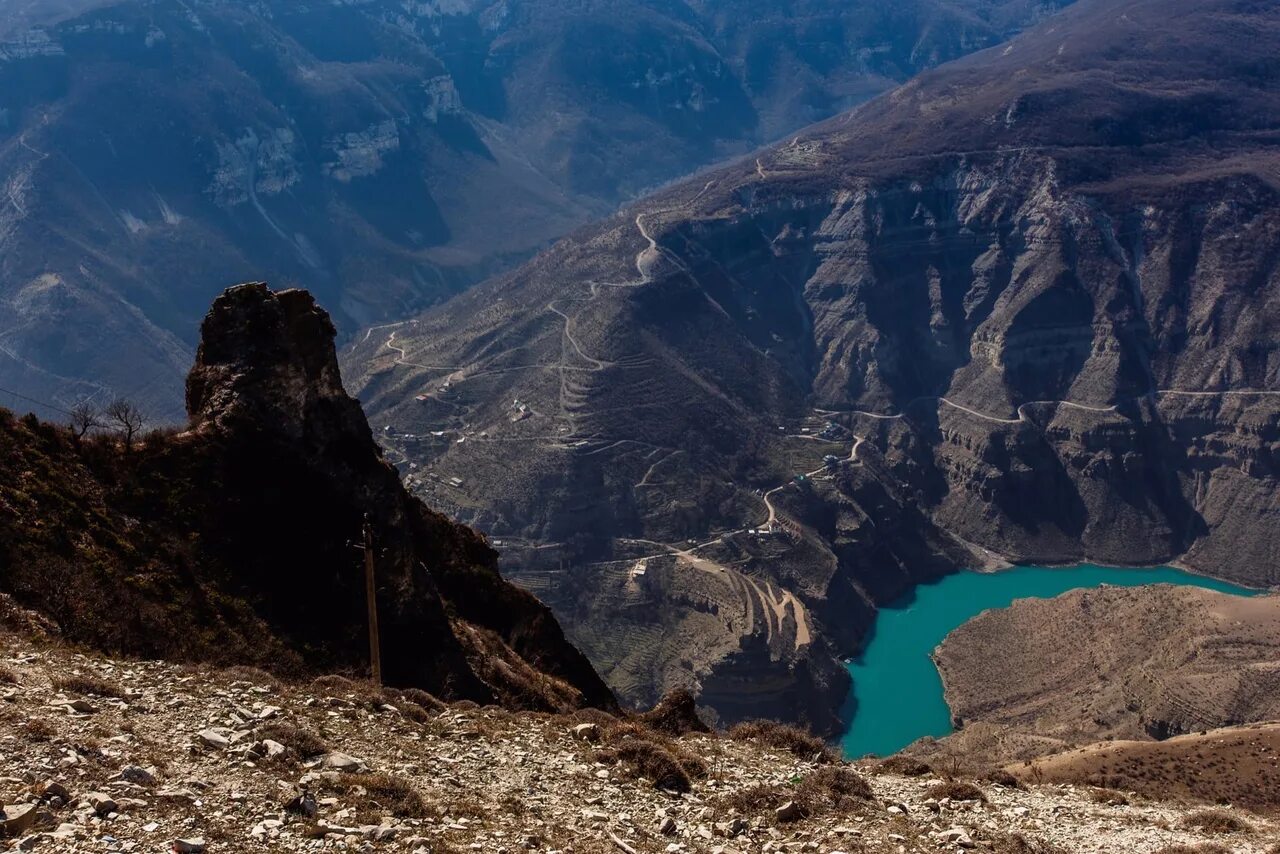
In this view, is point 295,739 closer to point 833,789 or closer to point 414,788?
point 414,788

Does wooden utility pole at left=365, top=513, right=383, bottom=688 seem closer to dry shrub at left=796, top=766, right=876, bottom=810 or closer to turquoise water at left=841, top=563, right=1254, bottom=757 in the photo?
dry shrub at left=796, top=766, right=876, bottom=810

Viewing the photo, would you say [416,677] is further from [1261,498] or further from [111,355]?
[111,355]

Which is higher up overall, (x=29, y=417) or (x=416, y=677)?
(x=29, y=417)

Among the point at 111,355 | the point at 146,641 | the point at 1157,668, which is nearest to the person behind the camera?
the point at 146,641

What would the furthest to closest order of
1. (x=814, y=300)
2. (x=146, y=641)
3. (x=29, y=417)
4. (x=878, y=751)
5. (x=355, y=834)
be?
(x=814, y=300)
(x=878, y=751)
(x=29, y=417)
(x=146, y=641)
(x=355, y=834)

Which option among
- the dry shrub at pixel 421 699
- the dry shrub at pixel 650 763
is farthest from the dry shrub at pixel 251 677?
the dry shrub at pixel 650 763

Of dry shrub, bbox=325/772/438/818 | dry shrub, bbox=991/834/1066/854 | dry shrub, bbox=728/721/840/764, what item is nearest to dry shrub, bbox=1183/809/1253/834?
dry shrub, bbox=991/834/1066/854

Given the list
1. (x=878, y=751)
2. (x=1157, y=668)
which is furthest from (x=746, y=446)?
(x=1157, y=668)
